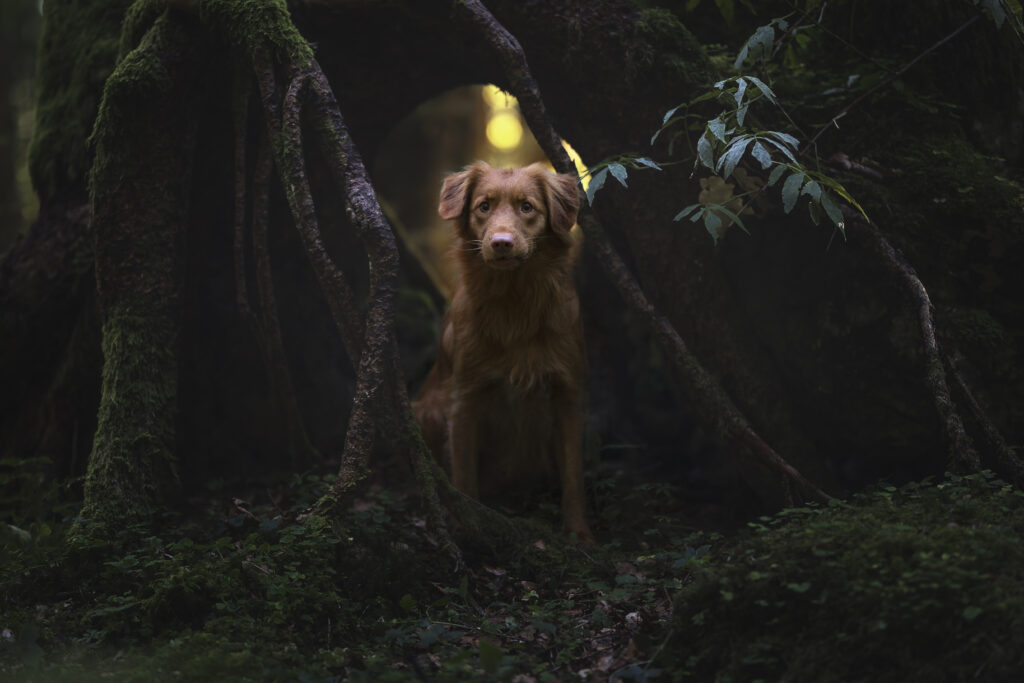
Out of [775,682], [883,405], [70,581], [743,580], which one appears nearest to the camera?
[775,682]

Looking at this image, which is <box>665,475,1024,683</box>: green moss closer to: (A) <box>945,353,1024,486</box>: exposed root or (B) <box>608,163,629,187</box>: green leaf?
(A) <box>945,353,1024,486</box>: exposed root

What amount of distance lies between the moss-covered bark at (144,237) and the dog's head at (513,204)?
162 cm

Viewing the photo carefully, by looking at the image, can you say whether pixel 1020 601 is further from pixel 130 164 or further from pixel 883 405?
pixel 130 164

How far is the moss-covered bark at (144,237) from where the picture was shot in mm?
4406

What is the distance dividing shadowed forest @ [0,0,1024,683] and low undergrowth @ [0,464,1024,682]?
0.02 meters

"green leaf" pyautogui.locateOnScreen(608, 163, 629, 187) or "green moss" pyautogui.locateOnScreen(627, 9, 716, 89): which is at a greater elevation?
"green moss" pyautogui.locateOnScreen(627, 9, 716, 89)

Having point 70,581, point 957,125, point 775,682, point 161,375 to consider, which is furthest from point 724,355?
point 70,581

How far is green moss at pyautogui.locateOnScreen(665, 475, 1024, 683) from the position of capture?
243 centimetres

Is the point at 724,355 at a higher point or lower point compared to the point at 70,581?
higher

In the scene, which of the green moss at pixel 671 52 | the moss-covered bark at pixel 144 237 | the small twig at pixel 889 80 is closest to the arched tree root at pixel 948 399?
the small twig at pixel 889 80

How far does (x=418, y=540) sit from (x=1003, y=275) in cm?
345

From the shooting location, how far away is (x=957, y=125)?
456 cm

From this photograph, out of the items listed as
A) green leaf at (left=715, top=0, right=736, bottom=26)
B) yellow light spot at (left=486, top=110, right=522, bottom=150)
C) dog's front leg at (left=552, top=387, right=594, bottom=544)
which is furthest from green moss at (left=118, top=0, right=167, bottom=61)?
yellow light spot at (left=486, top=110, right=522, bottom=150)

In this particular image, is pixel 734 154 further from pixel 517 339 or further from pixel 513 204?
pixel 517 339
